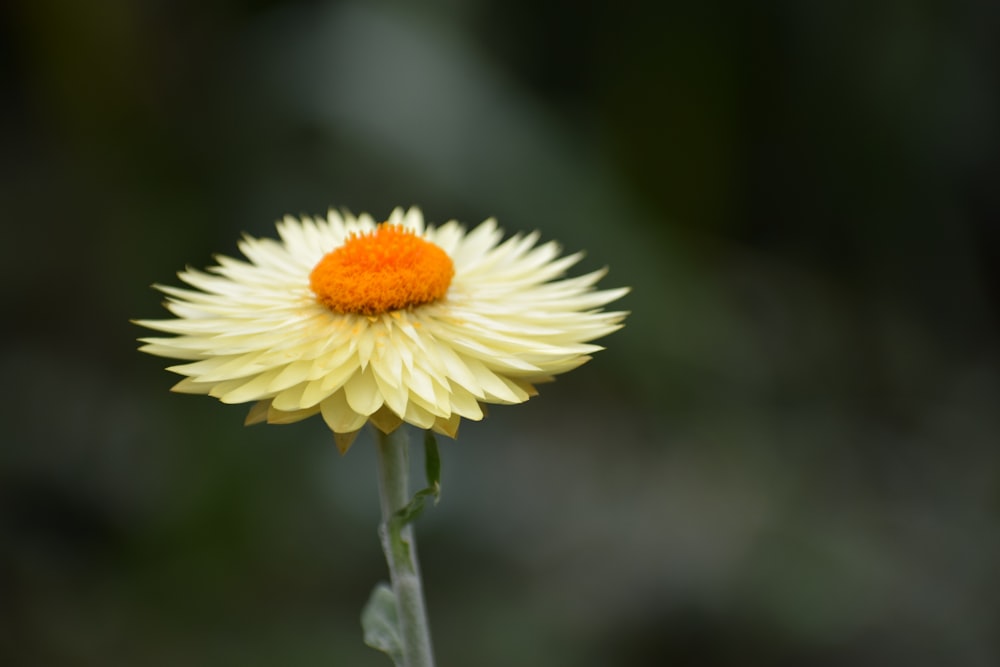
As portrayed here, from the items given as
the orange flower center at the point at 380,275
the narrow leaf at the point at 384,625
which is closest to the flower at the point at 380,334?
the orange flower center at the point at 380,275

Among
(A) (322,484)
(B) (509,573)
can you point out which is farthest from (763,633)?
(A) (322,484)

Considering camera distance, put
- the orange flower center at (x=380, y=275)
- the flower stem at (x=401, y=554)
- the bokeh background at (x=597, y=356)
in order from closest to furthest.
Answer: the flower stem at (x=401, y=554)
the orange flower center at (x=380, y=275)
the bokeh background at (x=597, y=356)

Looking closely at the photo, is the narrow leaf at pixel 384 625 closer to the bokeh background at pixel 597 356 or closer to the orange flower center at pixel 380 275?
the orange flower center at pixel 380 275

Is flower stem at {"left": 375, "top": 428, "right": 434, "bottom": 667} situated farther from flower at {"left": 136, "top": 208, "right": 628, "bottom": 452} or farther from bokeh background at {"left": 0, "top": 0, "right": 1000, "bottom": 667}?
bokeh background at {"left": 0, "top": 0, "right": 1000, "bottom": 667}

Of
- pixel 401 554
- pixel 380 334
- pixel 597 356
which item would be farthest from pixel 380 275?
pixel 597 356

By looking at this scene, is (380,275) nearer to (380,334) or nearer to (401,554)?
(380,334)

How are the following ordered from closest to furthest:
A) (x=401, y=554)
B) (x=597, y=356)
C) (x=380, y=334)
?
(x=401, y=554) < (x=380, y=334) < (x=597, y=356)
